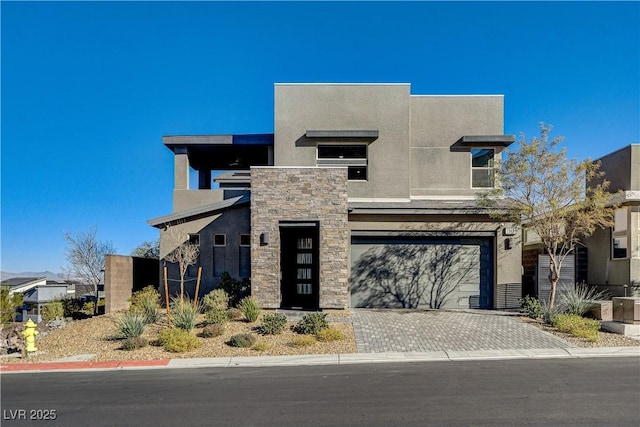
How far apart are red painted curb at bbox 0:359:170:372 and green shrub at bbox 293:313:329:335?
360 cm

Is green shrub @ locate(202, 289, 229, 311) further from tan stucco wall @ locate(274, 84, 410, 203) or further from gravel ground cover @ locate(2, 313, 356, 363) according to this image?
tan stucco wall @ locate(274, 84, 410, 203)

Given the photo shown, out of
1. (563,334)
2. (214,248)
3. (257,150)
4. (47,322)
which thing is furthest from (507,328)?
(47,322)

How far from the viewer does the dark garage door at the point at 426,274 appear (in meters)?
16.0

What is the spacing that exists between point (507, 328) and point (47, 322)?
52.4 ft

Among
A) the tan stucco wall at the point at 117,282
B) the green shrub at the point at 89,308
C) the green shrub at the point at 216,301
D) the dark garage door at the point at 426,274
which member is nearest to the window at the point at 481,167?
the dark garage door at the point at 426,274

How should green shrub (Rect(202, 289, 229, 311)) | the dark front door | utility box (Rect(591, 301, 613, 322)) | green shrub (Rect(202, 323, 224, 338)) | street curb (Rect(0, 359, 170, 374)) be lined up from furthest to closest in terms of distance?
1. the dark front door
2. green shrub (Rect(202, 289, 229, 311))
3. utility box (Rect(591, 301, 613, 322))
4. green shrub (Rect(202, 323, 224, 338))
5. street curb (Rect(0, 359, 170, 374))

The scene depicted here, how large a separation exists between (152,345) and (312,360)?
4455 mm

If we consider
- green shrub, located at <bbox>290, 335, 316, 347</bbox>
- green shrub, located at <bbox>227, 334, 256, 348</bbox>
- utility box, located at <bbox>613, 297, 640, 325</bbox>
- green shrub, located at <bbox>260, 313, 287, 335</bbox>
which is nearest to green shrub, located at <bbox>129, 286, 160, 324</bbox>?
green shrub, located at <bbox>227, 334, 256, 348</bbox>

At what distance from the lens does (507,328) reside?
12.6m

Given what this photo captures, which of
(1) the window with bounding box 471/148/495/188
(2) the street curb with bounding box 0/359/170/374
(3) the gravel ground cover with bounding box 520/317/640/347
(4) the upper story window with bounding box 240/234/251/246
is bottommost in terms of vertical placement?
(2) the street curb with bounding box 0/359/170/374

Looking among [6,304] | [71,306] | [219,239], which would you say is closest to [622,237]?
[219,239]

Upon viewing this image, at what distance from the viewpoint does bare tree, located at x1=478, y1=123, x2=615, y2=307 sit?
13125 mm

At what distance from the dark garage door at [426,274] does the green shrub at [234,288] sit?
3996 mm

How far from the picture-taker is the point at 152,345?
37.3ft
